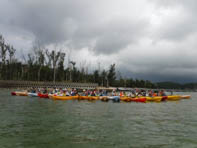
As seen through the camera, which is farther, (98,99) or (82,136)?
(98,99)

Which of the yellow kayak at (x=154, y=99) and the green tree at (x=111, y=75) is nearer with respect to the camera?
the yellow kayak at (x=154, y=99)

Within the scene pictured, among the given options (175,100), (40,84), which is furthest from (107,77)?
(175,100)

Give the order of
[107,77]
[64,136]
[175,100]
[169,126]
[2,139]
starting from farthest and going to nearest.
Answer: [107,77], [175,100], [169,126], [64,136], [2,139]

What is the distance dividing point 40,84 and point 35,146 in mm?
59934

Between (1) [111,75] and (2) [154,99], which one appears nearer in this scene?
(2) [154,99]

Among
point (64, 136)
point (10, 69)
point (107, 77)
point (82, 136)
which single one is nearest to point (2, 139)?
point (64, 136)

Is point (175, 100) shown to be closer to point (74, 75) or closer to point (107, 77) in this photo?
point (74, 75)

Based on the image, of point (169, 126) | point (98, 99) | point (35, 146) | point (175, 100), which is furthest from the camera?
point (175, 100)

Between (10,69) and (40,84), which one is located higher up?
(10,69)

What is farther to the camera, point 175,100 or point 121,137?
point 175,100

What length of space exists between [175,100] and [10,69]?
59.7 metres

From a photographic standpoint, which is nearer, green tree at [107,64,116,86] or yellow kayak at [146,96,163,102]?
yellow kayak at [146,96,163,102]

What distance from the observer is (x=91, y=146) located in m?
9.11

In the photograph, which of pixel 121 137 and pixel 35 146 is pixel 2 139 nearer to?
pixel 35 146
